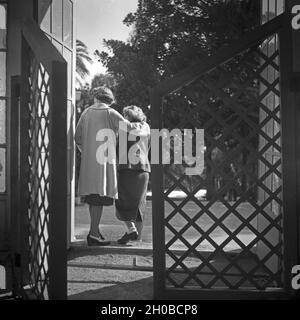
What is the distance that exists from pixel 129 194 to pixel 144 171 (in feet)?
1.01

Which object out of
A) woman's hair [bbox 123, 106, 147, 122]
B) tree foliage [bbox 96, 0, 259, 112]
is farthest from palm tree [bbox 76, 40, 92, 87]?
woman's hair [bbox 123, 106, 147, 122]

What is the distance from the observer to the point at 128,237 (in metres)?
5.53

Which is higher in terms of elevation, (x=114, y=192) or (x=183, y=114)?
(x=183, y=114)

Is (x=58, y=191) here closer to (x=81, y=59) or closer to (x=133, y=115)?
(x=133, y=115)

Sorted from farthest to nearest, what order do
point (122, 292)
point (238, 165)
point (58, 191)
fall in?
point (122, 292) < point (238, 165) < point (58, 191)

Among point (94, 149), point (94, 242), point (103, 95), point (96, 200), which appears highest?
point (103, 95)

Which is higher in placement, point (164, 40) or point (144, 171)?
point (164, 40)

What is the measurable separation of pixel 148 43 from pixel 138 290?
14.2m

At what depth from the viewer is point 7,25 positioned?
423 centimetres

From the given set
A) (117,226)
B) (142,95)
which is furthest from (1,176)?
(142,95)

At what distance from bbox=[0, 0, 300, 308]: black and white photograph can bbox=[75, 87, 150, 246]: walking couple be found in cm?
1

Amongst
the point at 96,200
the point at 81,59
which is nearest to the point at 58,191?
the point at 96,200

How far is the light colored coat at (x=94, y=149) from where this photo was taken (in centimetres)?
527
